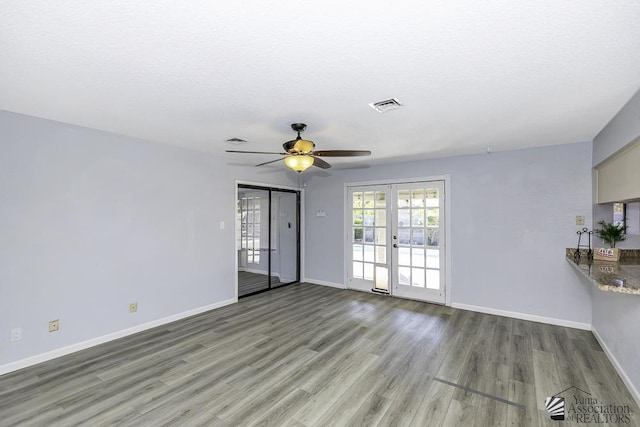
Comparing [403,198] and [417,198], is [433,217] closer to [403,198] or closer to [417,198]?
[417,198]

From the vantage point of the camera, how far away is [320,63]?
1887 millimetres

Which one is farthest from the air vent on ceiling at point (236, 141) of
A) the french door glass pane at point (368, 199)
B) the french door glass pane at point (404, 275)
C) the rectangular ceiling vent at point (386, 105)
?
the french door glass pane at point (404, 275)

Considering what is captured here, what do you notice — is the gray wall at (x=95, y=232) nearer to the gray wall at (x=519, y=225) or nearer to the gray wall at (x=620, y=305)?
the gray wall at (x=519, y=225)

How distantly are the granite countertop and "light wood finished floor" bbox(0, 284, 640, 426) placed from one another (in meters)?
0.94

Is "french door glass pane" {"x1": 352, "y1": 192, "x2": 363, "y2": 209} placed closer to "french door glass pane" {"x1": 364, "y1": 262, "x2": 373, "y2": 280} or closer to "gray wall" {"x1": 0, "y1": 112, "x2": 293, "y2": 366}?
"french door glass pane" {"x1": 364, "y1": 262, "x2": 373, "y2": 280}

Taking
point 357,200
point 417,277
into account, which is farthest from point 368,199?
point 417,277

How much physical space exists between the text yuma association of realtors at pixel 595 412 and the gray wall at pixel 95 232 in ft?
14.4

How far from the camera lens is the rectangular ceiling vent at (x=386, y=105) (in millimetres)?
2481

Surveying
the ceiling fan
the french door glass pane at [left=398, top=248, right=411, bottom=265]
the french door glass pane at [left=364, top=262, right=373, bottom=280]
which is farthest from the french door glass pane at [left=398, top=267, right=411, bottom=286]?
the ceiling fan

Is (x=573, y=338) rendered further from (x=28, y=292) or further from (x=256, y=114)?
(x=28, y=292)

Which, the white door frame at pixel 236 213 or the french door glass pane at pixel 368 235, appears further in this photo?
the french door glass pane at pixel 368 235

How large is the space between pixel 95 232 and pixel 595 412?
500 cm

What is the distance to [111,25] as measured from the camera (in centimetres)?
152

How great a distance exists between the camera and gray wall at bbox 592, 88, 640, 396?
2.35 meters
